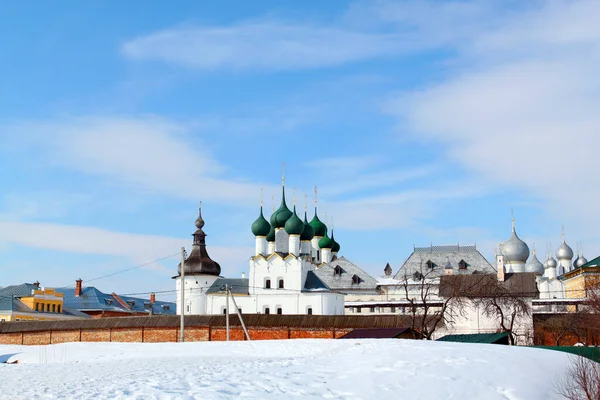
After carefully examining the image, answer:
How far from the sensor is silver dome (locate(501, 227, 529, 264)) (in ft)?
193

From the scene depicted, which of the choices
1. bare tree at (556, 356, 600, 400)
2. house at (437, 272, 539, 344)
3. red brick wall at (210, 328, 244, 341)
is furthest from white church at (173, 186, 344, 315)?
bare tree at (556, 356, 600, 400)

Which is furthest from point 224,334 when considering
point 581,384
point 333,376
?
point 581,384

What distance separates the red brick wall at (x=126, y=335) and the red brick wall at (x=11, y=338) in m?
5.73

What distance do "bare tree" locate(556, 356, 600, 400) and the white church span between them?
37.1 metres

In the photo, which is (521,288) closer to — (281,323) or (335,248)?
(281,323)

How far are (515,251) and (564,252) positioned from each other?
11626mm

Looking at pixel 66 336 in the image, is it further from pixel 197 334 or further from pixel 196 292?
pixel 196 292

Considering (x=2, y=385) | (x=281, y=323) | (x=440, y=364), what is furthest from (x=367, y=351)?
(x=281, y=323)

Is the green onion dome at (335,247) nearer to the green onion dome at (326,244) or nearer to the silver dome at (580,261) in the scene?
the green onion dome at (326,244)

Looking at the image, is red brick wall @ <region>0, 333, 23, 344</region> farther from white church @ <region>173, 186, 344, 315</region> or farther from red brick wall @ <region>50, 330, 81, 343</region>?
white church @ <region>173, 186, 344, 315</region>

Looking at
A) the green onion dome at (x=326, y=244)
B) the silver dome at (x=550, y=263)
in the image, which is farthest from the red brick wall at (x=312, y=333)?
the silver dome at (x=550, y=263)

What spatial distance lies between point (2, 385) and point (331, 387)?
5.39 m

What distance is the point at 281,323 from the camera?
109 feet

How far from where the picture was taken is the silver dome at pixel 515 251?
5897 centimetres
